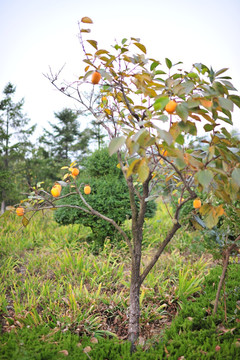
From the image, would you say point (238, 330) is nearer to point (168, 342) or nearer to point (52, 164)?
point (168, 342)

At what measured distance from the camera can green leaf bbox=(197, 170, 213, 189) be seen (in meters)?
0.98

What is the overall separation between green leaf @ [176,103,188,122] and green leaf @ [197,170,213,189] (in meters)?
0.21

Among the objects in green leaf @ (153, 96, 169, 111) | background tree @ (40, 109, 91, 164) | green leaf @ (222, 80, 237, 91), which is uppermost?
Result: background tree @ (40, 109, 91, 164)

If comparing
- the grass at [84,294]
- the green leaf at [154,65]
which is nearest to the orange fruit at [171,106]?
→ the green leaf at [154,65]

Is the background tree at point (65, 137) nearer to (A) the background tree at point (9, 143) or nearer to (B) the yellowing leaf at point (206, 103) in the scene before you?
(A) the background tree at point (9, 143)

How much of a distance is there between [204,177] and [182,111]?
25 cm

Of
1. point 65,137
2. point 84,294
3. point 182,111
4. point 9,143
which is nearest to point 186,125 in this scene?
point 182,111

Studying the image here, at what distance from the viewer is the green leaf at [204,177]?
0.98m

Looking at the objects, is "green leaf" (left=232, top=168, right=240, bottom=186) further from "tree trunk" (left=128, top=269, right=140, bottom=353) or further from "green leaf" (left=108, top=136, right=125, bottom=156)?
"tree trunk" (left=128, top=269, right=140, bottom=353)

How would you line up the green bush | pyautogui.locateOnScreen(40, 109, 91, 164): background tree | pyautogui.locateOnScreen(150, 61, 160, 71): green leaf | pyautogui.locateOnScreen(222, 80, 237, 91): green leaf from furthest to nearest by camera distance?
pyautogui.locateOnScreen(40, 109, 91, 164): background tree → the green bush → pyautogui.locateOnScreen(150, 61, 160, 71): green leaf → pyautogui.locateOnScreen(222, 80, 237, 91): green leaf

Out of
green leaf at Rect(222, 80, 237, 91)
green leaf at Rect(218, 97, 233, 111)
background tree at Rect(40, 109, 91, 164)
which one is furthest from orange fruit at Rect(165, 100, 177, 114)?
background tree at Rect(40, 109, 91, 164)

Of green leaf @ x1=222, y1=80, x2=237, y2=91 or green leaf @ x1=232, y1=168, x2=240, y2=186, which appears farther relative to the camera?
green leaf @ x1=222, y1=80, x2=237, y2=91

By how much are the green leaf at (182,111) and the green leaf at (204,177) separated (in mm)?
206

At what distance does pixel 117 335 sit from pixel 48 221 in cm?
388
